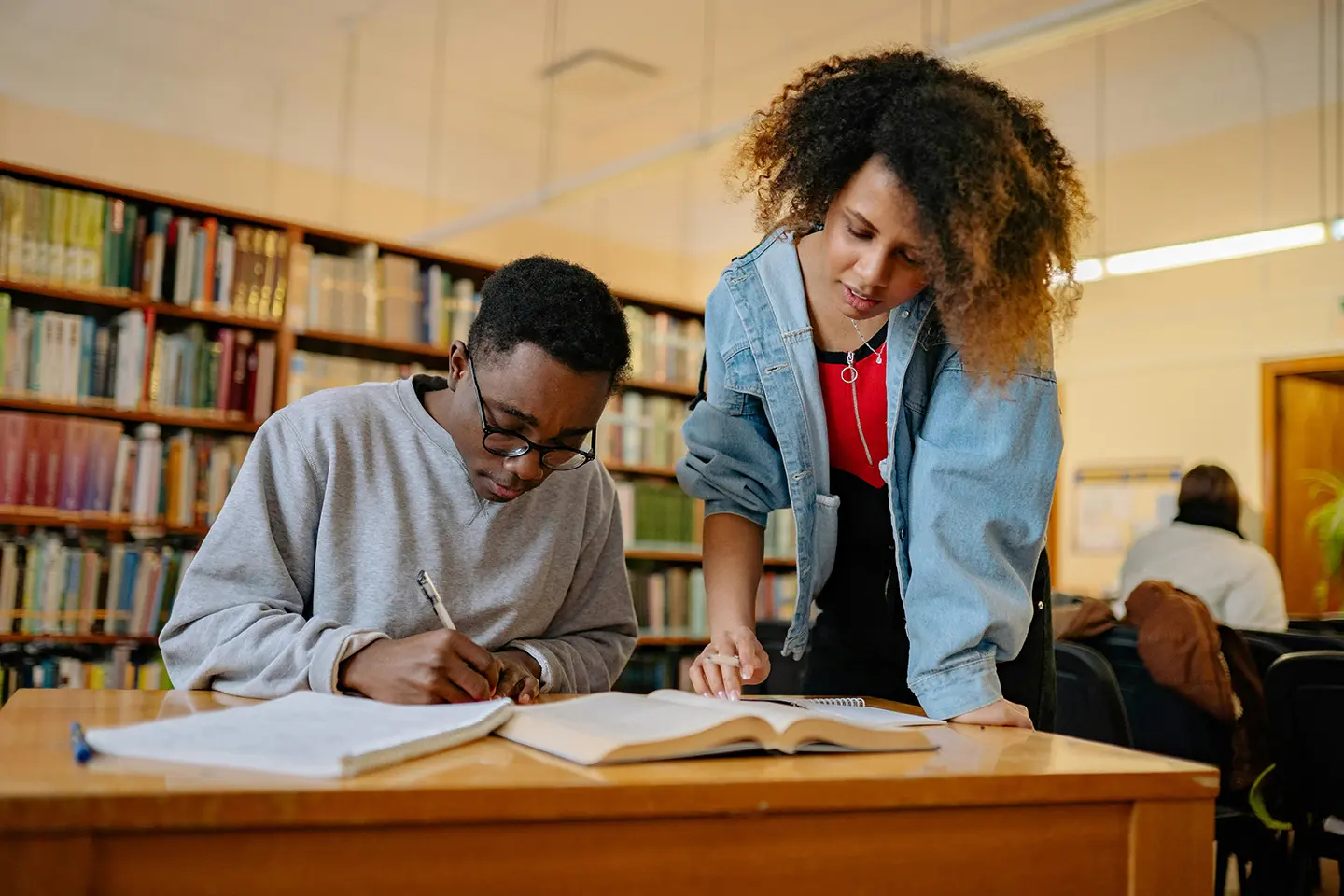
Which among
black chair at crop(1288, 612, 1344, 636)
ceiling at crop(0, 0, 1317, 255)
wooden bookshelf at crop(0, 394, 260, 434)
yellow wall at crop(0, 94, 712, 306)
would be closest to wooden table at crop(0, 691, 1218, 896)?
wooden bookshelf at crop(0, 394, 260, 434)

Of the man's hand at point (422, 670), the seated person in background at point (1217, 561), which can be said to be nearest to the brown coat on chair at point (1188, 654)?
the seated person in background at point (1217, 561)

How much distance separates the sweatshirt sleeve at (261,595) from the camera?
1.16 meters

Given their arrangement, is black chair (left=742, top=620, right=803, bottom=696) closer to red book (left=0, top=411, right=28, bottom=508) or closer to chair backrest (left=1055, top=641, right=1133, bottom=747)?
chair backrest (left=1055, top=641, right=1133, bottom=747)

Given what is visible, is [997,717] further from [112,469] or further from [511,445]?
[112,469]

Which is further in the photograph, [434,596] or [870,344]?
[870,344]

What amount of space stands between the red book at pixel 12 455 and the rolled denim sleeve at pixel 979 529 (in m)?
2.94

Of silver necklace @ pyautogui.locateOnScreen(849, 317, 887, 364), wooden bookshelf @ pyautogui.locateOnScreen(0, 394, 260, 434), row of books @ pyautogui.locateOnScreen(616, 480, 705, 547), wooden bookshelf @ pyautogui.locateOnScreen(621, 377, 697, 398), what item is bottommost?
row of books @ pyautogui.locateOnScreen(616, 480, 705, 547)

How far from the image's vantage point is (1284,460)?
19.5 ft

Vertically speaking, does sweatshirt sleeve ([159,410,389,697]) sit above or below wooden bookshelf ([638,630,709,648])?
above

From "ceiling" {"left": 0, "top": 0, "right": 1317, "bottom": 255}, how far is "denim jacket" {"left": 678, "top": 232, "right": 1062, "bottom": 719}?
3.21 meters

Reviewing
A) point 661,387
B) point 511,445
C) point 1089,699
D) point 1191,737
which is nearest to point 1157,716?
point 1191,737

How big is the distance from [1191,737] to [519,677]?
187cm

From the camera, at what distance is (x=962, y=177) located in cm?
114

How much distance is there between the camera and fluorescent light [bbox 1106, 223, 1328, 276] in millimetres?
4453
